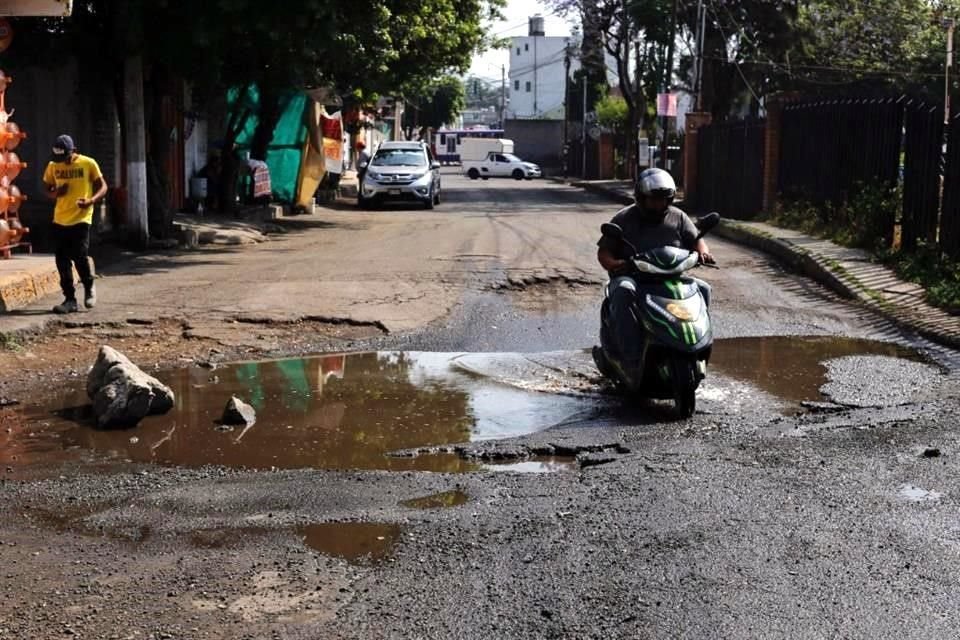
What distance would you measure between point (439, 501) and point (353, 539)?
0.68m

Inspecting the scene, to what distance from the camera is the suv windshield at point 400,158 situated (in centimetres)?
3140

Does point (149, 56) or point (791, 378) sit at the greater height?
point (149, 56)

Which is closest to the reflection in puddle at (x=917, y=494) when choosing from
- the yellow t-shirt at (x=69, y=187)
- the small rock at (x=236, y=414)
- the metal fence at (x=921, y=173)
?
the small rock at (x=236, y=414)

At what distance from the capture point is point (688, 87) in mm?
43000

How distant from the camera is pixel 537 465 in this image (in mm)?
6312

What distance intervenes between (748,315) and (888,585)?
299 inches

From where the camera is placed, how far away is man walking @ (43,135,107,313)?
35.7 ft

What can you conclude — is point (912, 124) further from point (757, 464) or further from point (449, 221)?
point (449, 221)

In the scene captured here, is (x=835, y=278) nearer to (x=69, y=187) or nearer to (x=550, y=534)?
(x=69, y=187)

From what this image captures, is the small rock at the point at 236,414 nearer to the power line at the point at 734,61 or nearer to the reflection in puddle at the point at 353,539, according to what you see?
the reflection in puddle at the point at 353,539

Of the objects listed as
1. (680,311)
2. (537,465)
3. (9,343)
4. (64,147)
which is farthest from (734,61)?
(537,465)

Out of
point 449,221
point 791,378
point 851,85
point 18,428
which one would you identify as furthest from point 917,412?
point 851,85

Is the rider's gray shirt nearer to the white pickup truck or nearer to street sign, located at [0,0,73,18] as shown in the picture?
street sign, located at [0,0,73,18]

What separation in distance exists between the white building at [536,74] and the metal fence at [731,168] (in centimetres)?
9386
